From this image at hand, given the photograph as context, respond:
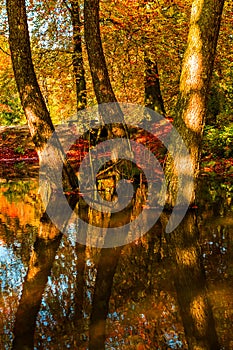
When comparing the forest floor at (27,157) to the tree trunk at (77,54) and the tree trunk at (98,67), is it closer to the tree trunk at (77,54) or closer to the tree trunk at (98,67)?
the tree trunk at (77,54)

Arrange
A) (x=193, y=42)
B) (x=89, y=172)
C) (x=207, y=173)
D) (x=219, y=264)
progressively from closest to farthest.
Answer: (x=219, y=264) → (x=193, y=42) → (x=89, y=172) → (x=207, y=173)

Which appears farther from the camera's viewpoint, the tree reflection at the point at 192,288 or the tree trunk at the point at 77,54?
the tree trunk at the point at 77,54

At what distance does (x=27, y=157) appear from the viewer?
16.7 metres

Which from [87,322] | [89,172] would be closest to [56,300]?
[87,322]

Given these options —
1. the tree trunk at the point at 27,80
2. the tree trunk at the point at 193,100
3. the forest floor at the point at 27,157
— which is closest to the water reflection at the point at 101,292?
the tree trunk at the point at 193,100

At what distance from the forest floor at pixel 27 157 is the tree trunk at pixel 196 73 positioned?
16.5ft

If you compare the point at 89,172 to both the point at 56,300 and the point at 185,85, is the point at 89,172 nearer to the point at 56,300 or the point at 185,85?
the point at 185,85

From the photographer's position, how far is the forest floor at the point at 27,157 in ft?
41.0

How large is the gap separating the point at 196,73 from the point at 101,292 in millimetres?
3623

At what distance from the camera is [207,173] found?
12.2 meters

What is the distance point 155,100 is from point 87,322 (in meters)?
11.6

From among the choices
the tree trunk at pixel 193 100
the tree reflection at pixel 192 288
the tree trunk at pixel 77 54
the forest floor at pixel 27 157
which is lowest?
the tree reflection at pixel 192 288

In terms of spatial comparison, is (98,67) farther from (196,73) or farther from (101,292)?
(101,292)

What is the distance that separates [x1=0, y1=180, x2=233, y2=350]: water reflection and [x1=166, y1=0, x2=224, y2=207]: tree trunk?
4.13ft
